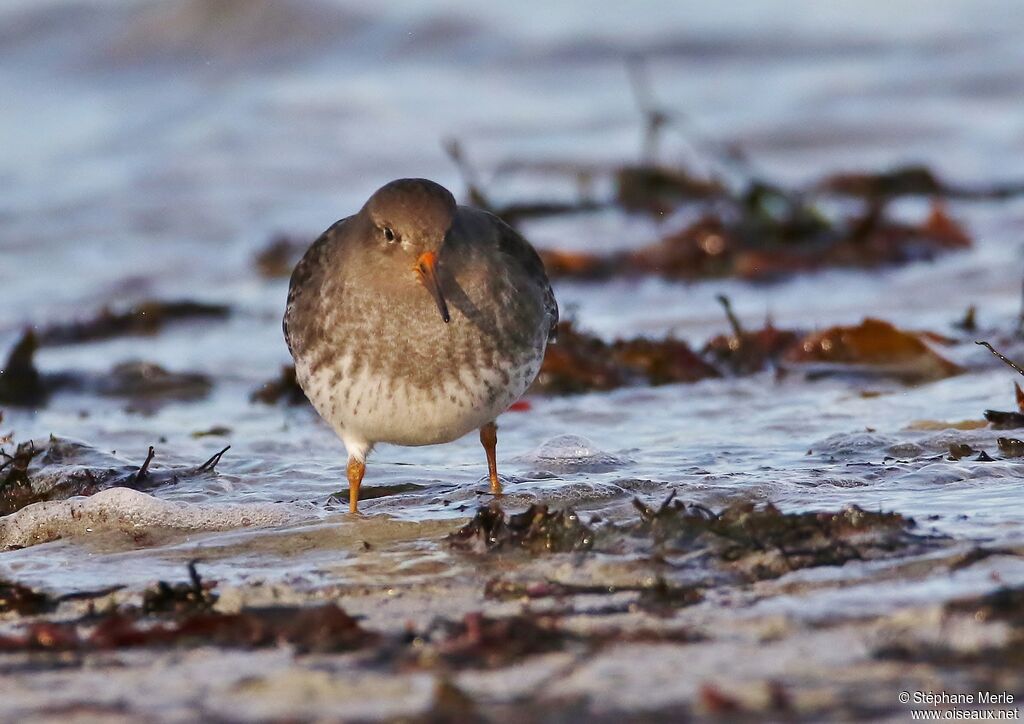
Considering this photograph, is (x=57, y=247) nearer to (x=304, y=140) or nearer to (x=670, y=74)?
(x=304, y=140)

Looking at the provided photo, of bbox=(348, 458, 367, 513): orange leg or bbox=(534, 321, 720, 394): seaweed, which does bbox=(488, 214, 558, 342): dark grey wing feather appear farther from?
bbox=(534, 321, 720, 394): seaweed

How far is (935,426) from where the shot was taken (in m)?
5.89

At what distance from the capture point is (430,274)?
5117 mm

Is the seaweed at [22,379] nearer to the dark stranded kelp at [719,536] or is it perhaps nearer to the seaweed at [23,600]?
the seaweed at [23,600]

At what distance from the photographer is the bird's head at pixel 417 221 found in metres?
5.15

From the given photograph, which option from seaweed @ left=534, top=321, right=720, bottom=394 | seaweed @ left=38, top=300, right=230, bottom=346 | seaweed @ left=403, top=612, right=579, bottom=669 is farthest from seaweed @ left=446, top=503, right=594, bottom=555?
seaweed @ left=38, top=300, right=230, bottom=346

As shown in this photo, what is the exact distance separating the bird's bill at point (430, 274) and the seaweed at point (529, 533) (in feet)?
2.68

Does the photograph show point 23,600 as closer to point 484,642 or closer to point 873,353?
point 484,642

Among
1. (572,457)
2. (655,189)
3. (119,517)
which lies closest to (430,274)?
(572,457)

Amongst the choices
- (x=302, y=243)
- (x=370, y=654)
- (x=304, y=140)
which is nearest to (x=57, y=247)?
(x=302, y=243)

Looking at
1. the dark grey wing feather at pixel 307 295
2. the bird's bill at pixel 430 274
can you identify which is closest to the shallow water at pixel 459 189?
the dark grey wing feather at pixel 307 295

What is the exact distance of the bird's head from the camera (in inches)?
203

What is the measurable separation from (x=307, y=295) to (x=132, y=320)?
13.9 feet

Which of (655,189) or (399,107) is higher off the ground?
(399,107)
